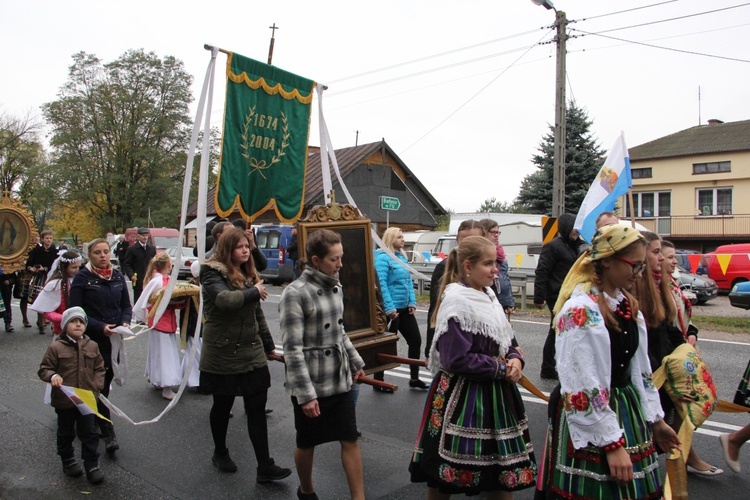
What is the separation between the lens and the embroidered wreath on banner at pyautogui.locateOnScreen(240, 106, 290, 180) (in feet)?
16.9

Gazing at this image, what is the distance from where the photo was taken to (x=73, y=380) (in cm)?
433

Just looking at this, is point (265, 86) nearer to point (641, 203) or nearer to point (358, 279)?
point (358, 279)

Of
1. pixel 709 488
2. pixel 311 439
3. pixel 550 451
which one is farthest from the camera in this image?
pixel 709 488

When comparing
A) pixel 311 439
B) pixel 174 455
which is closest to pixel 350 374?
pixel 311 439

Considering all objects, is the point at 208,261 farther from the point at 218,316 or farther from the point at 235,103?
the point at 235,103

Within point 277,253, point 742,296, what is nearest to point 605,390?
point 742,296

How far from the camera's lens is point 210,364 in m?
4.15

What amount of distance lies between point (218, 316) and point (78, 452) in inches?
72.5

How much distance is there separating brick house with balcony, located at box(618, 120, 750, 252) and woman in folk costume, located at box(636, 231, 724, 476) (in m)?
29.0

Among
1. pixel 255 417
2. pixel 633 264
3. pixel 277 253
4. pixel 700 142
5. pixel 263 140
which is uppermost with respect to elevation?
pixel 700 142

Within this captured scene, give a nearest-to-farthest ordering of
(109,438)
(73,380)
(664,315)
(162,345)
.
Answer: (664,315) < (73,380) < (109,438) < (162,345)

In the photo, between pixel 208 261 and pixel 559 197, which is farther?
pixel 559 197

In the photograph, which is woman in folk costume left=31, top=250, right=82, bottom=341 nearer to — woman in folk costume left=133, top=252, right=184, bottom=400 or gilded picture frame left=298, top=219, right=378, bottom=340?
woman in folk costume left=133, top=252, right=184, bottom=400

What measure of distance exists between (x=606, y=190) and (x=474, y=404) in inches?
182
